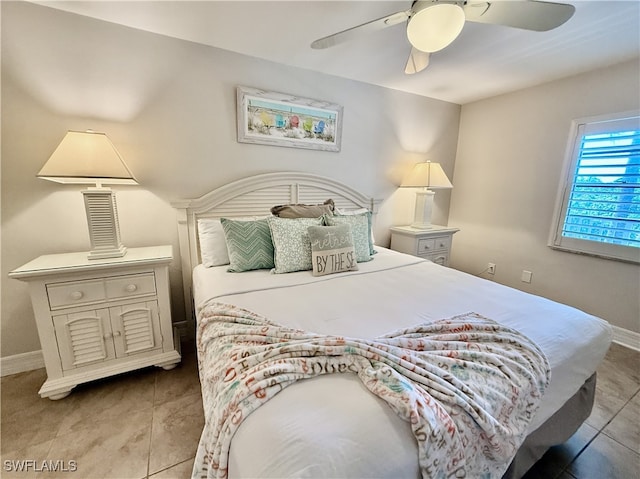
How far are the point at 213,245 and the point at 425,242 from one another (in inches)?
83.7

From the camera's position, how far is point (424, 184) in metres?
2.78

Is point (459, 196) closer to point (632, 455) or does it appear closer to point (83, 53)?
point (632, 455)

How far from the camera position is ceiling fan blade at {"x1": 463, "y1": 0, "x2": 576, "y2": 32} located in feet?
3.83

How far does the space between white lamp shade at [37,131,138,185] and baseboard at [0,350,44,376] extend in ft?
4.09

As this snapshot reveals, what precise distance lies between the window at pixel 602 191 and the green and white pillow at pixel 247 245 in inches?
109

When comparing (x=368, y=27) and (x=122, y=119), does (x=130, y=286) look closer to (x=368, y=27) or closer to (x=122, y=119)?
(x=122, y=119)

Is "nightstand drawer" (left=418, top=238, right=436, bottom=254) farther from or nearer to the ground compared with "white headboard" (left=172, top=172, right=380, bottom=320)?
nearer to the ground

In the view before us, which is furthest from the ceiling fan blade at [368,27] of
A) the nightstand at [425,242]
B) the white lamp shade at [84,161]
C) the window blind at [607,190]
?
the window blind at [607,190]

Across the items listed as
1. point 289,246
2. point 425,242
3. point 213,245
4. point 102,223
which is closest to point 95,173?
point 102,223

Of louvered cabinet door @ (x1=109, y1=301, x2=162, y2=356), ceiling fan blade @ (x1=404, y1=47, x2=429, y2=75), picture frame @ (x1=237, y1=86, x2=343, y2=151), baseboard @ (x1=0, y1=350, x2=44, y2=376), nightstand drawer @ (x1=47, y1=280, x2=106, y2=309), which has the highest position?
ceiling fan blade @ (x1=404, y1=47, x2=429, y2=75)

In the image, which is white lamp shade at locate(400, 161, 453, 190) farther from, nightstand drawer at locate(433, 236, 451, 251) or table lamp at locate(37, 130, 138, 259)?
table lamp at locate(37, 130, 138, 259)

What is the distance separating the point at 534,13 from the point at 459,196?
246 centimetres

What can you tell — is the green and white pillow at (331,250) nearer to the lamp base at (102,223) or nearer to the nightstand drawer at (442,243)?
the lamp base at (102,223)

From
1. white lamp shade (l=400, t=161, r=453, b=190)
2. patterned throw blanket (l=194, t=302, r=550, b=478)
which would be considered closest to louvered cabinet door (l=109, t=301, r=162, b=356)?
patterned throw blanket (l=194, t=302, r=550, b=478)
